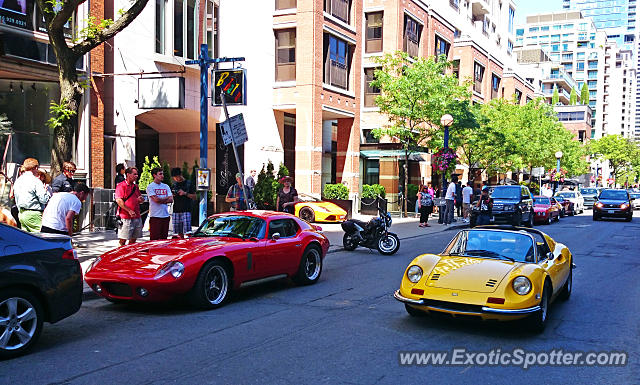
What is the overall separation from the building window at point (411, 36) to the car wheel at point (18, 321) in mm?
30270

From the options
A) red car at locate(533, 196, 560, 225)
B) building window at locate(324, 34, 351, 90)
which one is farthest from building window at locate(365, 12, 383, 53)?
red car at locate(533, 196, 560, 225)

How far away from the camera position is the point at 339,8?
1084 inches

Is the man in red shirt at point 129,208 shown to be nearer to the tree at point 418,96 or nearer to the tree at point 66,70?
the tree at point 66,70

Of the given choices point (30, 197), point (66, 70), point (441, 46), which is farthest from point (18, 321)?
point (441, 46)

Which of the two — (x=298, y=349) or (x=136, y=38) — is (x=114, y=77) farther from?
(x=298, y=349)

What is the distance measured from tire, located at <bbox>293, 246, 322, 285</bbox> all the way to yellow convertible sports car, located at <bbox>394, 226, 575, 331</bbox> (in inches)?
112

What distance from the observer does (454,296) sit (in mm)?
6359

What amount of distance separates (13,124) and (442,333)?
531 inches

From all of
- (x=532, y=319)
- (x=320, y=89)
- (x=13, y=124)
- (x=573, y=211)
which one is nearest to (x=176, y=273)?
(x=532, y=319)

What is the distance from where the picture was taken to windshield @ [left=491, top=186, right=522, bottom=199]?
919 inches

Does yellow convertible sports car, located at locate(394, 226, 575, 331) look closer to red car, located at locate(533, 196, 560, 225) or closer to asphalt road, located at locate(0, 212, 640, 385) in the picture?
asphalt road, located at locate(0, 212, 640, 385)

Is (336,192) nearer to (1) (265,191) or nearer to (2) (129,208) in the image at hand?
(1) (265,191)

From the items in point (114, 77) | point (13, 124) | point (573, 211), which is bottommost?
point (573, 211)

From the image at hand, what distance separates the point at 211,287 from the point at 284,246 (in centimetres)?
177
